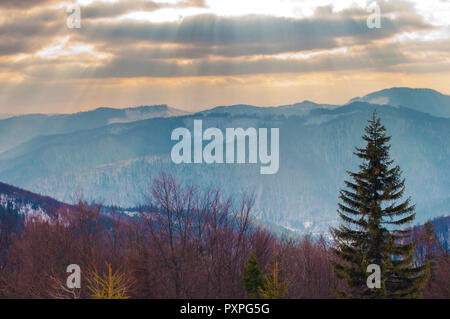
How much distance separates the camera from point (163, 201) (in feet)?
134

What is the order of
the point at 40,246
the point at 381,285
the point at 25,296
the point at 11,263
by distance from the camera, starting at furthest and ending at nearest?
the point at 11,263 < the point at 40,246 < the point at 25,296 < the point at 381,285

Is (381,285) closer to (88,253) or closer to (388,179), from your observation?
(388,179)

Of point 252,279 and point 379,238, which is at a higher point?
point 379,238

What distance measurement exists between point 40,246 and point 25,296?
12.3m

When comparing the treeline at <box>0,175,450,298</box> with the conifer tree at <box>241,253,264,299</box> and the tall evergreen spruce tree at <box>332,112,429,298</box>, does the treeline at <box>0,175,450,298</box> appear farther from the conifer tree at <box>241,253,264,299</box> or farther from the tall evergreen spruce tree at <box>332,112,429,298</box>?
the tall evergreen spruce tree at <box>332,112,429,298</box>

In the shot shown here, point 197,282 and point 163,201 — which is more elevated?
point 163,201

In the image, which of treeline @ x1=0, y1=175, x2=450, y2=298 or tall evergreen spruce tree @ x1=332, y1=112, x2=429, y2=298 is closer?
tall evergreen spruce tree @ x1=332, y1=112, x2=429, y2=298

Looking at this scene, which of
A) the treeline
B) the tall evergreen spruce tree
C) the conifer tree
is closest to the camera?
the tall evergreen spruce tree

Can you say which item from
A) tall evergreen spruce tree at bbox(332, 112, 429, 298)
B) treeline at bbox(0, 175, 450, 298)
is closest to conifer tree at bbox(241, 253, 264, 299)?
treeline at bbox(0, 175, 450, 298)

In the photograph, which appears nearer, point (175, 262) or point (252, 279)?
point (252, 279)

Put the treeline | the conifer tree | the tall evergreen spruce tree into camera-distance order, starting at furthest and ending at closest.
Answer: the treeline < the conifer tree < the tall evergreen spruce tree

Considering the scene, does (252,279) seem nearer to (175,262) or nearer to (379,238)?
(175,262)

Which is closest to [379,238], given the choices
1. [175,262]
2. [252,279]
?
[252,279]

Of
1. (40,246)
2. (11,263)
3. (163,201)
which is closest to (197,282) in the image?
(163,201)
